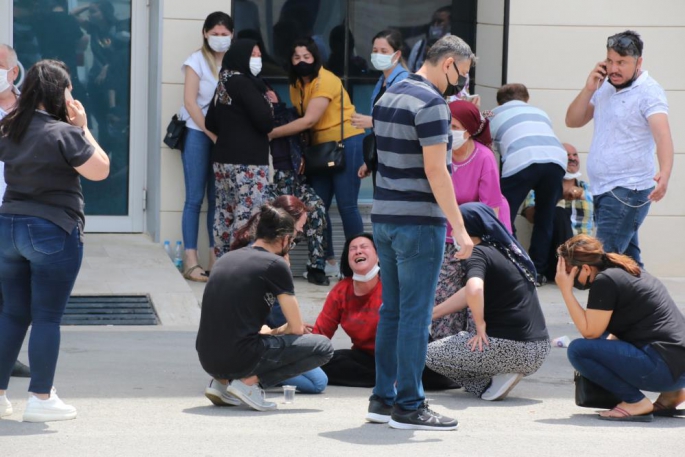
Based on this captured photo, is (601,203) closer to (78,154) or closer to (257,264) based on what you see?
(257,264)

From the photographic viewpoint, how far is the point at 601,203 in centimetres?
768

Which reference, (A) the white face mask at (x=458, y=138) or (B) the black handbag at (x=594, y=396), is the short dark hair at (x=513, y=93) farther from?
(B) the black handbag at (x=594, y=396)

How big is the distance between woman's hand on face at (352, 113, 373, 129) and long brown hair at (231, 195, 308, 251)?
9.54ft

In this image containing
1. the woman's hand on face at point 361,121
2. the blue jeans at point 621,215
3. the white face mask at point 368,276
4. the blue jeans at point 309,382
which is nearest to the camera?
the blue jeans at point 309,382

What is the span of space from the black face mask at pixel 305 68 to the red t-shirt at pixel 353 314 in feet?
9.98

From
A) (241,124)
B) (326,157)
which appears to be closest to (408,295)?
(241,124)

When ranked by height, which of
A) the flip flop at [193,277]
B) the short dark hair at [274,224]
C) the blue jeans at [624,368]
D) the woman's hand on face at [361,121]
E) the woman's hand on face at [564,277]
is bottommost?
the flip flop at [193,277]

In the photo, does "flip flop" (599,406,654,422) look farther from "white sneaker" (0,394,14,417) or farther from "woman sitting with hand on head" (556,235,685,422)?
"white sneaker" (0,394,14,417)

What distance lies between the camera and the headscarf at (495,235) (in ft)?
21.9

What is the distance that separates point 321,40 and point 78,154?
5.19 meters

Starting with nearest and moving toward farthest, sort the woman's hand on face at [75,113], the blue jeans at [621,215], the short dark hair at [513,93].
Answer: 1. the woman's hand on face at [75,113]
2. the blue jeans at [621,215]
3. the short dark hair at [513,93]

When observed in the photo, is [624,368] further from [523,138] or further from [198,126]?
[198,126]

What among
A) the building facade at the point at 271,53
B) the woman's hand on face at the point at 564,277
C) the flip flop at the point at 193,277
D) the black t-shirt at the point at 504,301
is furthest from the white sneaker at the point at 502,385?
the building facade at the point at 271,53

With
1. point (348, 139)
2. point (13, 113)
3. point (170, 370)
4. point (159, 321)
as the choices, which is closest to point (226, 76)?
point (348, 139)
